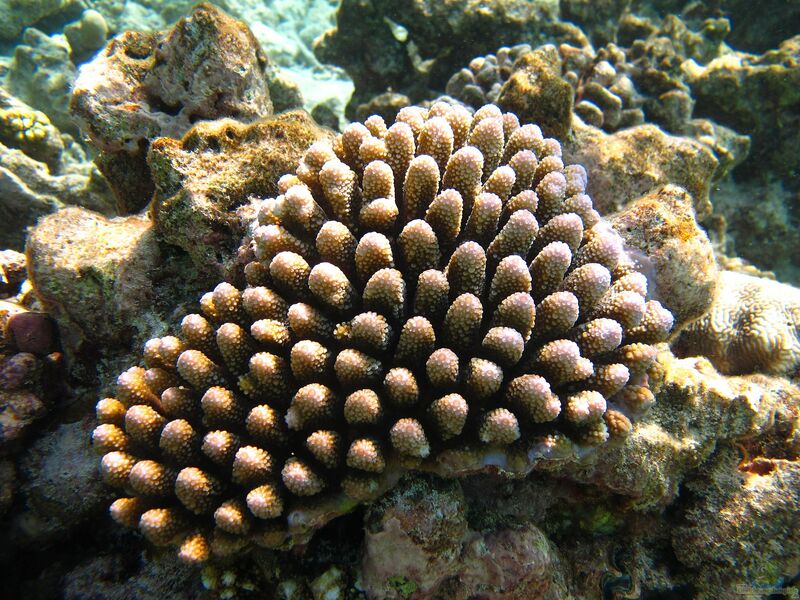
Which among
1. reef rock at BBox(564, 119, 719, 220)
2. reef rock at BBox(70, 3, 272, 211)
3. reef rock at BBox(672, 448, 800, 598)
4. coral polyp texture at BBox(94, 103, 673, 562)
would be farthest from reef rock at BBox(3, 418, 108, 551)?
reef rock at BBox(564, 119, 719, 220)

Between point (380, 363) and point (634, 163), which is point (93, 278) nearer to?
point (380, 363)

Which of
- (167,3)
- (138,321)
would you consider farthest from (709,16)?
(167,3)

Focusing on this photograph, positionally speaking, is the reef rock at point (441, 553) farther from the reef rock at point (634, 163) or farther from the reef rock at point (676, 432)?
the reef rock at point (634, 163)

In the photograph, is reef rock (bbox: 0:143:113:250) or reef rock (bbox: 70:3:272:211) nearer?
reef rock (bbox: 70:3:272:211)

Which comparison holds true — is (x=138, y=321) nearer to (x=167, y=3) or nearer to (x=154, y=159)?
(x=154, y=159)

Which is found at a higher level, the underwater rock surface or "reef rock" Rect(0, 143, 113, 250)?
the underwater rock surface

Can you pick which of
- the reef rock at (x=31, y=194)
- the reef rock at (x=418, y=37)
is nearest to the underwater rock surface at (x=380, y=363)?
the reef rock at (x=31, y=194)

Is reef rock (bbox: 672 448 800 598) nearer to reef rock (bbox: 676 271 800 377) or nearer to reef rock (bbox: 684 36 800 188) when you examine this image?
reef rock (bbox: 676 271 800 377)
